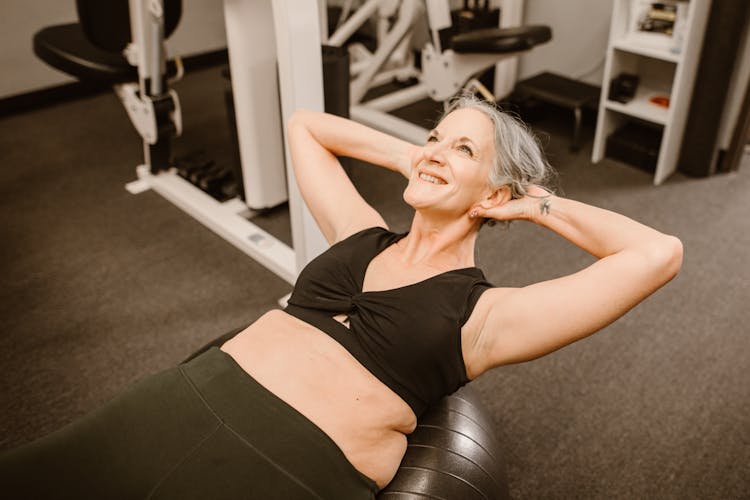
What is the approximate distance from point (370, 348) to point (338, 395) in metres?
0.10

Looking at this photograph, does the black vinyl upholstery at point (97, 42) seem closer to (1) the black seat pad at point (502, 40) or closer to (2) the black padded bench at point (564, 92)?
(1) the black seat pad at point (502, 40)

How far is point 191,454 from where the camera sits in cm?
105

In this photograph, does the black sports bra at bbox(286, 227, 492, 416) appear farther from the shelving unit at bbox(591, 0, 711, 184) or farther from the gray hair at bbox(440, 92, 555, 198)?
the shelving unit at bbox(591, 0, 711, 184)

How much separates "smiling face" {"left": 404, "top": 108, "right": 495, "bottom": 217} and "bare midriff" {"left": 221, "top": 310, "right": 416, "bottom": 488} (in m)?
0.32

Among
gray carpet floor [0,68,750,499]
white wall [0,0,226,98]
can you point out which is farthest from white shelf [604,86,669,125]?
white wall [0,0,226,98]

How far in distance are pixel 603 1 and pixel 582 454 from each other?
2.45m

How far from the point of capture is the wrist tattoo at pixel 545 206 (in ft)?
3.85

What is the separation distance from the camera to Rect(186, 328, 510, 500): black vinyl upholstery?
1093mm

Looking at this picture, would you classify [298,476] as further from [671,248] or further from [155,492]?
[671,248]

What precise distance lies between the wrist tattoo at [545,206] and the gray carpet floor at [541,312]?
77cm

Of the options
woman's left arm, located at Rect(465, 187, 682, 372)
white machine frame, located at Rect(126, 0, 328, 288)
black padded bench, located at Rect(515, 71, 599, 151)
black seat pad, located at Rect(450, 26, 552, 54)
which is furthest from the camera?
black padded bench, located at Rect(515, 71, 599, 151)

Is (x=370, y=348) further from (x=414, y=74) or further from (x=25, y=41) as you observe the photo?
(x=25, y=41)

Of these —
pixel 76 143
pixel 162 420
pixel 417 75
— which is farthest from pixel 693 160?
pixel 76 143

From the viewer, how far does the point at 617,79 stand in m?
3.02
